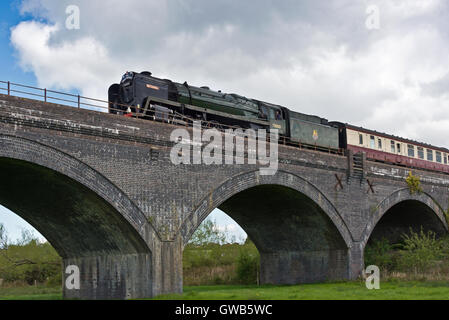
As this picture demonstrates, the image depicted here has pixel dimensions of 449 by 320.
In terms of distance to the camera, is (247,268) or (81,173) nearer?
(81,173)

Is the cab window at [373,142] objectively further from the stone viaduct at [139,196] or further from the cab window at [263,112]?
the cab window at [263,112]

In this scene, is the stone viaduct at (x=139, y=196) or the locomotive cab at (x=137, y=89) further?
the locomotive cab at (x=137, y=89)

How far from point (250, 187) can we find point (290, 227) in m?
7.48

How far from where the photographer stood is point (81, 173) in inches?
717

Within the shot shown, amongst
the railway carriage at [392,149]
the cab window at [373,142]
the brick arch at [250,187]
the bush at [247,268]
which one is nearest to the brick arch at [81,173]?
the brick arch at [250,187]

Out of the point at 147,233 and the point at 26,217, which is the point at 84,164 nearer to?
→ the point at 147,233

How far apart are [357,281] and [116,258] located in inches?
520

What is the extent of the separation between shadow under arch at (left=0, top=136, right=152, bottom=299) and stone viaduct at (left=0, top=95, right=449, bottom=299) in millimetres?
44

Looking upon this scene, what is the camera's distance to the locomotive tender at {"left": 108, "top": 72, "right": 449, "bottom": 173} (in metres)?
23.4

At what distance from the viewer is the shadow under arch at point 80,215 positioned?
1767cm

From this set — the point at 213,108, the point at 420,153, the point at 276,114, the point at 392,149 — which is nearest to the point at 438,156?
the point at 420,153

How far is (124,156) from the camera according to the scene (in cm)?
1955

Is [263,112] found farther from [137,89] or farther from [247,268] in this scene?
[247,268]

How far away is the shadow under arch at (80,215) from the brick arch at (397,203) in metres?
14.3
